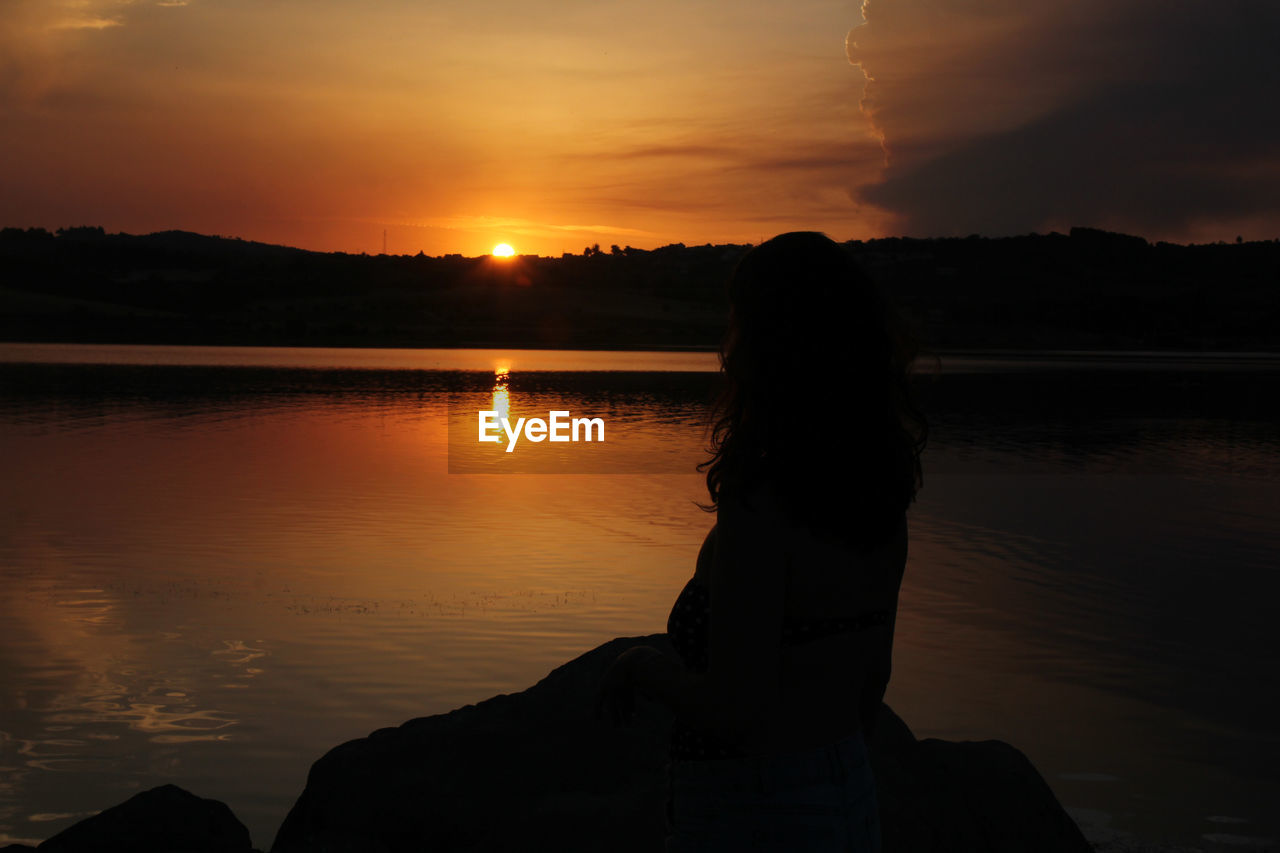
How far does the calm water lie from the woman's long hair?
67 millimetres

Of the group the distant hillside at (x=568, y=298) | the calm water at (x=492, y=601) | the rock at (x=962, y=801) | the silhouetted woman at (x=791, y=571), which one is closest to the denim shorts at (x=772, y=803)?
the silhouetted woman at (x=791, y=571)

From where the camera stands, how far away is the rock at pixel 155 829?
464cm

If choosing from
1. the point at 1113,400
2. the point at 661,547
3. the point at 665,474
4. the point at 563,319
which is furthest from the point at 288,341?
the point at 661,547

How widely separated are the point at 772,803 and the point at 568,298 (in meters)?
109

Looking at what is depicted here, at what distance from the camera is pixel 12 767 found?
6145 millimetres

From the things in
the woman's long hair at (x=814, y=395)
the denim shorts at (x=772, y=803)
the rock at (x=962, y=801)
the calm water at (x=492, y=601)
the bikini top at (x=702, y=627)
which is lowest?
the calm water at (x=492, y=601)

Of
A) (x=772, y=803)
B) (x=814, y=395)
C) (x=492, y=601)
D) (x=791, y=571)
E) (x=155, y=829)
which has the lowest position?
(x=492, y=601)

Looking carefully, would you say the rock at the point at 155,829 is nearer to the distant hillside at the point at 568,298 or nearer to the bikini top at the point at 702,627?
the bikini top at the point at 702,627

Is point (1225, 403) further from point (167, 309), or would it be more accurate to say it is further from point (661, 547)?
point (167, 309)

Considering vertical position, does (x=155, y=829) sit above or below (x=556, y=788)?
below

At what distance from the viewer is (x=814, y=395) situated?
2066 millimetres

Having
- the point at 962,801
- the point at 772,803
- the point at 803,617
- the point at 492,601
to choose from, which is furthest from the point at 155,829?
the point at 492,601

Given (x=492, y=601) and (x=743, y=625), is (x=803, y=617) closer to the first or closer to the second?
(x=743, y=625)

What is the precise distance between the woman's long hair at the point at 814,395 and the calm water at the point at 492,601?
2.6 inches
